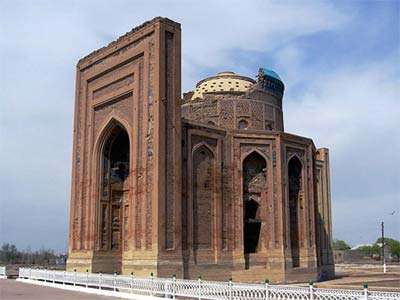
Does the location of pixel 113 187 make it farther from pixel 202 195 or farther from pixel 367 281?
pixel 367 281

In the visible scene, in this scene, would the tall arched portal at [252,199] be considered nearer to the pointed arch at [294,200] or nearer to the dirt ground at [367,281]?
the pointed arch at [294,200]

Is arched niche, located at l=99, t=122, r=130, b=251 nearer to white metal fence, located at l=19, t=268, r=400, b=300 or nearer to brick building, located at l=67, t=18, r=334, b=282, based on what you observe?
brick building, located at l=67, t=18, r=334, b=282

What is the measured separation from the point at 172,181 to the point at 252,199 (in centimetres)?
634

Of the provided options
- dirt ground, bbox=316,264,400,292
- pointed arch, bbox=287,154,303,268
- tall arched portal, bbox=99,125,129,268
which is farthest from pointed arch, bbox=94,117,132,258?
dirt ground, bbox=316,264,400,292

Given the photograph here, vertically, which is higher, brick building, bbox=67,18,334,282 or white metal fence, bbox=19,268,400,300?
brick building, bbox=67,18,334,282

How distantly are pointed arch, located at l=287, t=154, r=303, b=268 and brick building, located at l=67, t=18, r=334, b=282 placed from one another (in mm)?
56

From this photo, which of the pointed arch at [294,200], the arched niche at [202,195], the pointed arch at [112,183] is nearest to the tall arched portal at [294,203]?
the pointed arch at [294,200]

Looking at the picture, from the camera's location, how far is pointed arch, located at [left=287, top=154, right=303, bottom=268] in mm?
27484

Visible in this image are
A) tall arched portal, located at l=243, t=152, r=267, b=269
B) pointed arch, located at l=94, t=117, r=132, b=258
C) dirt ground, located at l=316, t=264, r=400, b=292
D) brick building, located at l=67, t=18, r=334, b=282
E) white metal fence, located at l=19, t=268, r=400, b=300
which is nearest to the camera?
white metal fence, located at l=19, t=268, r=400, b=300

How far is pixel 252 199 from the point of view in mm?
26797

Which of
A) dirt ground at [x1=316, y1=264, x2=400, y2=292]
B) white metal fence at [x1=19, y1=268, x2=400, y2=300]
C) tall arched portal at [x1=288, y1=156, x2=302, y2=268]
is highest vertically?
tall arched portal at [x1=288, y1=156, x2=302, y2=268]

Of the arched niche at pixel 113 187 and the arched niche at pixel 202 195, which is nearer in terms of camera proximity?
the arched niche at pixel 202 195

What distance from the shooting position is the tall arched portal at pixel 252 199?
26703mm

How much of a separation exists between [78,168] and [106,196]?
2473mm
